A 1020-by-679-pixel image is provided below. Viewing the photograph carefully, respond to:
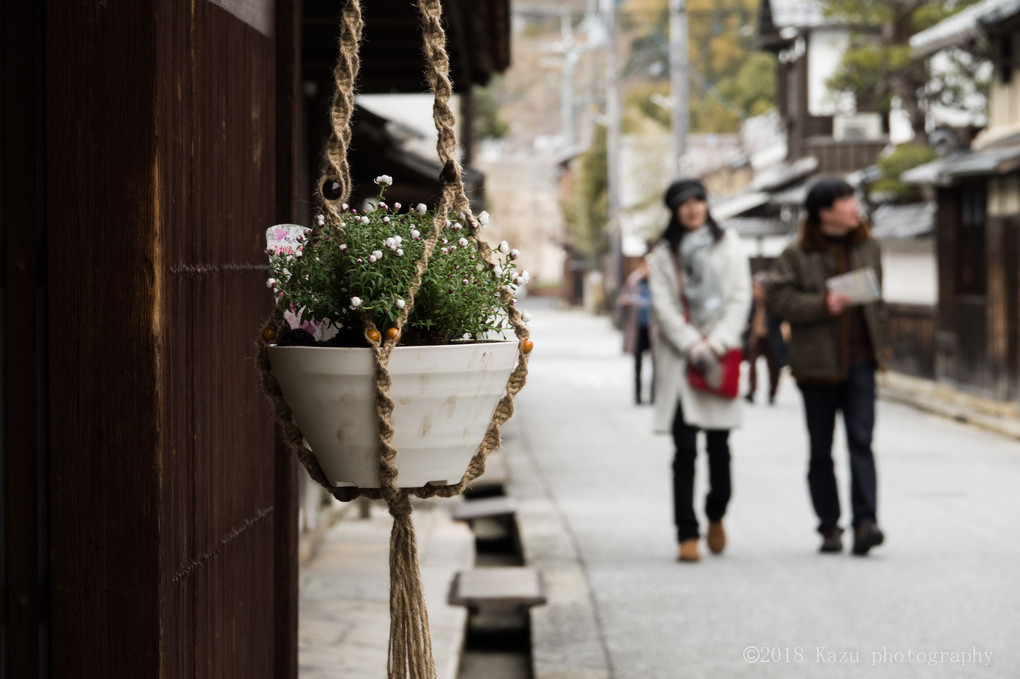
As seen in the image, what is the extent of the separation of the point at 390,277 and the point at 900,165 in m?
21.9

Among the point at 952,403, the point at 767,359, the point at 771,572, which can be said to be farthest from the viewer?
the point at 952,403

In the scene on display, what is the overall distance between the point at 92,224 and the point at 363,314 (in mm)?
537

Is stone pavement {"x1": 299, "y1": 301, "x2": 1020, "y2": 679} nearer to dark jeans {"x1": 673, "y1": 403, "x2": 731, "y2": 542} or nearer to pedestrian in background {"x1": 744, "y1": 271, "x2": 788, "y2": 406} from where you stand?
dark jeans {"x1": 673, "y1": 403, "x2": 731, "y2": 542}

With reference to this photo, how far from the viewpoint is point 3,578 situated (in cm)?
270

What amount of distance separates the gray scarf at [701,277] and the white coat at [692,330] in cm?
3

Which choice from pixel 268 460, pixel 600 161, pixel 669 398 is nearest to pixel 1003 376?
pixel 669 398

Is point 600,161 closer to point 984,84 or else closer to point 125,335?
point 984,84

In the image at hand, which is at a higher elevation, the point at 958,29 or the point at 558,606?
the point at 958,29

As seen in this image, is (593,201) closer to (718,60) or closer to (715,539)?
(718,60)

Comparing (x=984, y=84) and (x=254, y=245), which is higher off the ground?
(x=984, y=84)

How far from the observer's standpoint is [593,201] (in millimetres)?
57656

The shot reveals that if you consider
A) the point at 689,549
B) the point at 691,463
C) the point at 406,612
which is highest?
the point at 406,612

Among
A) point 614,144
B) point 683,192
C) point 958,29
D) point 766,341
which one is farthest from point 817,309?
point 614,144

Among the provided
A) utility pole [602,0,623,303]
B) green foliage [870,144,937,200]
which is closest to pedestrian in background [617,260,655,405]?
green foliage [870,144,937,200]
